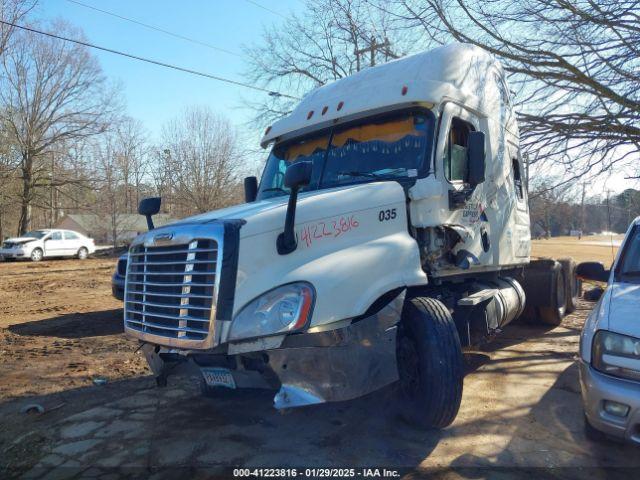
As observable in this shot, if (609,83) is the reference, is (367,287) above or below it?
below

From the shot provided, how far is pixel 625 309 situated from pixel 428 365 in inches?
56.4

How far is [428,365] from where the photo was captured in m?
4.02

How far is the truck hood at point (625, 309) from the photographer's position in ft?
11.1

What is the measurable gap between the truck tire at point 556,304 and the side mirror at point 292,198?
6057mm

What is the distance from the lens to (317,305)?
11.3 ft

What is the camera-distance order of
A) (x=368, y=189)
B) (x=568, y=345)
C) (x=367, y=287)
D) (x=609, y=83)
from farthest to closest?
(x=609, y=83) < (x=568, y=345) < (x=368, y=189) < (x=367, y=287)

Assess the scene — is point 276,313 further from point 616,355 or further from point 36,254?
point 36,254

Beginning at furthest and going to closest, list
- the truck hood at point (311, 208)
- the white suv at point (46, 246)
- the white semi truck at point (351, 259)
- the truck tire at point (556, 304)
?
the white suv at point (46, 246) < the truck tire at point (556, 304) < the truck hood at point (311, 208) < the white semi truck at point (351, 259)

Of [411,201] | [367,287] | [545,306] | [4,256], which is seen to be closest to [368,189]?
[411,201]

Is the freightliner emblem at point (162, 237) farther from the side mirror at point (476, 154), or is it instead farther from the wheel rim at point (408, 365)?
the side mirror at point (476, 154)

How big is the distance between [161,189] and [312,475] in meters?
33.8

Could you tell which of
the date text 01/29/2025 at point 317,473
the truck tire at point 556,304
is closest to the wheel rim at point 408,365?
the date text 01/29/2025 at point 317,473

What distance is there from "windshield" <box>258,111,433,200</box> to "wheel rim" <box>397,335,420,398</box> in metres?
1.49

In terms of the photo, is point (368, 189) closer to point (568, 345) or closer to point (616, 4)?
point (568, 345)
